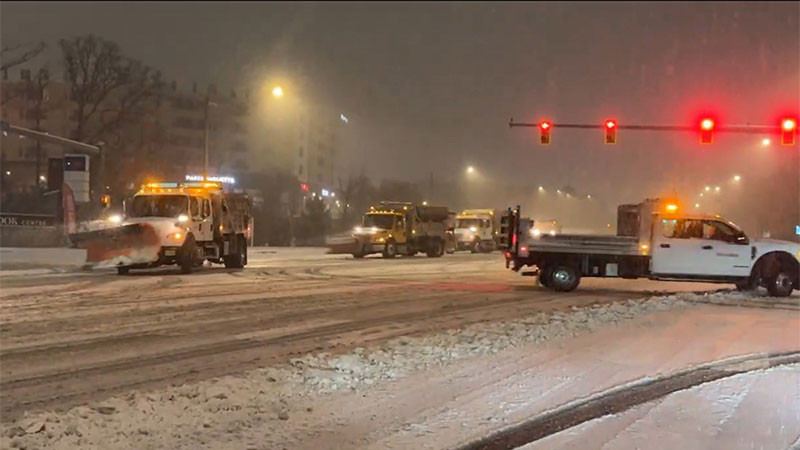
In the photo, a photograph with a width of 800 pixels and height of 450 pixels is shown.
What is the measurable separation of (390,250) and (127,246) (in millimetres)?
15550

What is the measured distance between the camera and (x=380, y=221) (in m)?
36.5

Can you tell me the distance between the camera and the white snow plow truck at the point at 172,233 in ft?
74.4

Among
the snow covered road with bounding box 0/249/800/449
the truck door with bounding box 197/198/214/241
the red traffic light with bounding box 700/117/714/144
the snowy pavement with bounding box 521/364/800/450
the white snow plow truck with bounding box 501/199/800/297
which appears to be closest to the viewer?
the snowy pavement with bounding box 521/364/800/450

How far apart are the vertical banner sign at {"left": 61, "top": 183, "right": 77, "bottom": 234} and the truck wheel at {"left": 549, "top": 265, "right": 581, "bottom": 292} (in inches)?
975

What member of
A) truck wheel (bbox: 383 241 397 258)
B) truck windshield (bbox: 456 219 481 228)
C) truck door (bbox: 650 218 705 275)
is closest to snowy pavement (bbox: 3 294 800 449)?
truck door (bbox: 650 218 705 275)

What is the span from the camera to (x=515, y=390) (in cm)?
793

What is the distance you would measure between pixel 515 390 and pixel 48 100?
59307mm

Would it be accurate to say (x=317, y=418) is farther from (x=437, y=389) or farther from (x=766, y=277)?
(x=766, y=277)

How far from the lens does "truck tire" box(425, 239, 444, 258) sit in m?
39.1

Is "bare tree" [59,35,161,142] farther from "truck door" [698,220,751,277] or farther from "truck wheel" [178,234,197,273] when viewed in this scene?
"truck door" [698,220,751,277]

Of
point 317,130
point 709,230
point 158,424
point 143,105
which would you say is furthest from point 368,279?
point 317,130

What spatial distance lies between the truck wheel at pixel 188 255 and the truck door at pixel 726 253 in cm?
1415

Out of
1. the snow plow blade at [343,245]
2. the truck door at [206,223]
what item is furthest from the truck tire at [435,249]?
the truck door at [206,223]

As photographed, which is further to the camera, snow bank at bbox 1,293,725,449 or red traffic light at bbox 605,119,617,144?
red traffic light at bbox 605,119,617,144
